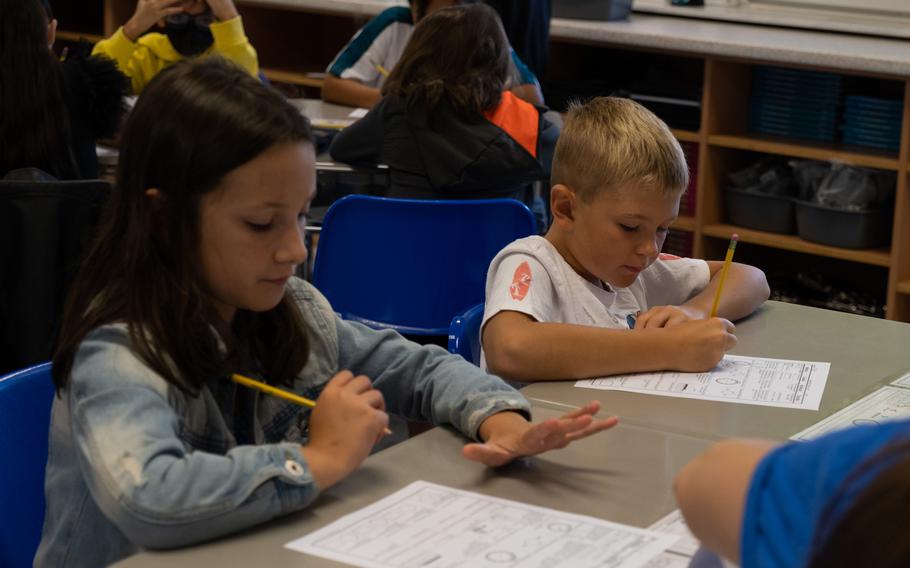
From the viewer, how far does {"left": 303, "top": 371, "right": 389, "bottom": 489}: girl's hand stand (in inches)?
46.0

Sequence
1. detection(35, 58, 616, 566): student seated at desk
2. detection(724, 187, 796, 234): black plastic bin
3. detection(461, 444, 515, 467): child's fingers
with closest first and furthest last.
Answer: detection(35, 58, 616, 566): student seated at desk
detection(461, 444, 515, 467): child's fingers
detection(724, 187, 796, 234): black plastic bin

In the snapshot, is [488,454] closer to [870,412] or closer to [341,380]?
[341,380]

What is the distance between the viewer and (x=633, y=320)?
73.8 inches

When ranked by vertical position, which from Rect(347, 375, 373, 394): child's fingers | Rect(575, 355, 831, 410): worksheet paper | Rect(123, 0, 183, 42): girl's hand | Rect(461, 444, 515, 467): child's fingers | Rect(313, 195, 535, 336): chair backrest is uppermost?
Rect(123, 0, 183, 42): girl's hand

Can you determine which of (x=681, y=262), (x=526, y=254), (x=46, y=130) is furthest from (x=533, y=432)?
(x=46, y=130)

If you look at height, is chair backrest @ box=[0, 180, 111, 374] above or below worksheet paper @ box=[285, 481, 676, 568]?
below

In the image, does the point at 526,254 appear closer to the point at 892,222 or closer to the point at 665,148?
the point at 665,148

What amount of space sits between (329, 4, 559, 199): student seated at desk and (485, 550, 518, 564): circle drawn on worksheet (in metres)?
1.79

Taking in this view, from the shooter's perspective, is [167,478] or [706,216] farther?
[706,216]

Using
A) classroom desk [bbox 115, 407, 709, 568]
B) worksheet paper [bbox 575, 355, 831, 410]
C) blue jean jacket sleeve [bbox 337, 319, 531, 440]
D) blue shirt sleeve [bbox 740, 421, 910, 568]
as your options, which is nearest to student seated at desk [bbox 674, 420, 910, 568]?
blue shirt sleeve [bbox 740, 421, 910, 568]

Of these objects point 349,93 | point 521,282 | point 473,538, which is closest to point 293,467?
point 473,538

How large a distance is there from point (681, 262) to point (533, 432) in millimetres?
896

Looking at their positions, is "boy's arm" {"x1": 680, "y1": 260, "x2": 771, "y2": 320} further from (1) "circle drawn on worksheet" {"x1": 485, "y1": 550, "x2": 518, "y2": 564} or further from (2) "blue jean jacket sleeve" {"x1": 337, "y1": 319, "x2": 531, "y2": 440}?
(1) "circle drawn on worksheet" {"x1": 485, "y1": 550, "x2": 518, "y2": 564}

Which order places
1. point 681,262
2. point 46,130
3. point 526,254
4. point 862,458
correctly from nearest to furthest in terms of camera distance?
point 862,458 → point 526,254 → point 681,262 → point 46,130
